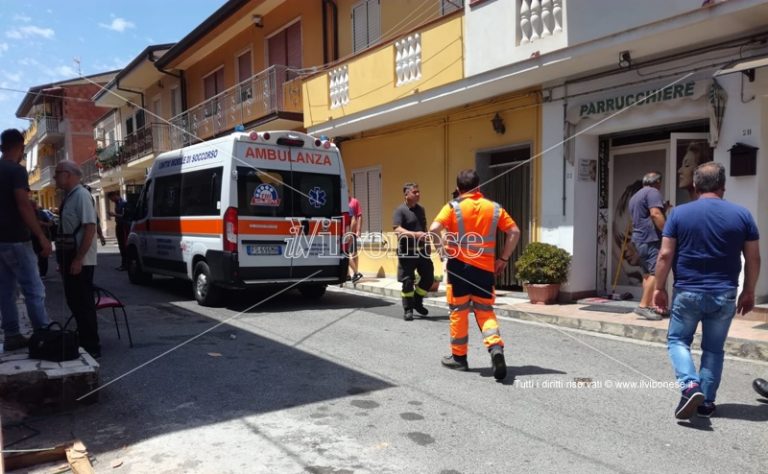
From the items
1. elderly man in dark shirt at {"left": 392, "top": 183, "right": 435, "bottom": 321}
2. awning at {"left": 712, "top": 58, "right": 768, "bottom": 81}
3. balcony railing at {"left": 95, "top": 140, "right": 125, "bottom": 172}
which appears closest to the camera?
awning at {"left": 712, "top": 58, "right": 768, "bottom": 81}

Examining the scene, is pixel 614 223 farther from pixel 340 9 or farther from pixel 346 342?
pixel 340 9

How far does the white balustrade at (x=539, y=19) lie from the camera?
25.7ft

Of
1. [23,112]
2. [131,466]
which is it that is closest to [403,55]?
[131,466]

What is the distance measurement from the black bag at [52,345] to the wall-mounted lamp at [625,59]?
7.17 m

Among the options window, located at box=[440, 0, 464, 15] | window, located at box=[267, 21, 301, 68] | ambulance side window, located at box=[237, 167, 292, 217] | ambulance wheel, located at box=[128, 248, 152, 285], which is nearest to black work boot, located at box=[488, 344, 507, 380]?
ambulance side window, located at box=[237, 167, 292, 217]

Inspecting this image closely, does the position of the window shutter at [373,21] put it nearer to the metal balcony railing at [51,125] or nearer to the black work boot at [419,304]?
the black work boot at [419,304]

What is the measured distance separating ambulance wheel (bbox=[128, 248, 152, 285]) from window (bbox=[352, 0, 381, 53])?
6.81 meters

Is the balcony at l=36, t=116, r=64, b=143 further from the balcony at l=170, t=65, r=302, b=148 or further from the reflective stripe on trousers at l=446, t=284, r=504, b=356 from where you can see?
the reflective stripe on trousers at l=446, t=284, r=504, b=356

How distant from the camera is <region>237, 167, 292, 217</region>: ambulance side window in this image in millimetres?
7703

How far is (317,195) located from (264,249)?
118cm

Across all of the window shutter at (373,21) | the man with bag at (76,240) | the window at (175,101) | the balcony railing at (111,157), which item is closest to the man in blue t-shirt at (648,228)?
the man with bag at (76,240)

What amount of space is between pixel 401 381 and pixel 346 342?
1.55 m

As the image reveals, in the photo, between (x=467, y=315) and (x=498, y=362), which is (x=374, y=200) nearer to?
(x=467, y=315)

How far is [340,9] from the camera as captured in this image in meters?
13.6
